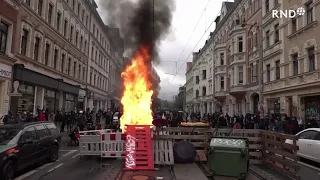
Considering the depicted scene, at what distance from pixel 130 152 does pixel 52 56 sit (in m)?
19.6

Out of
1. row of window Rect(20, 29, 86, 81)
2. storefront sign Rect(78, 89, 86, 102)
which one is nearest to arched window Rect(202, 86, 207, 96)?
storefront sign Rect(78, 89, 86, 102)

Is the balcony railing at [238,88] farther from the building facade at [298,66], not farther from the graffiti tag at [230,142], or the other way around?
the graffiti tag at [230,142]

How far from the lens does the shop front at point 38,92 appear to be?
2030 cm

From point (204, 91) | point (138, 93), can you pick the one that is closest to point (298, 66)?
point (138, 93)

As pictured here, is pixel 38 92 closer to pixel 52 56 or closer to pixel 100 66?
pixel 52 56

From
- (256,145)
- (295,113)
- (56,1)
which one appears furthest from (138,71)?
(56,1)

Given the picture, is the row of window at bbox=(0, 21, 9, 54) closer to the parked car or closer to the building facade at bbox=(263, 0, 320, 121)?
the parked car

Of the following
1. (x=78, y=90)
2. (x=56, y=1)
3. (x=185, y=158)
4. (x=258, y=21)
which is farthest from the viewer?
(x=78, y=90)

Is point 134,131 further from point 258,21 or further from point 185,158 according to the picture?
point 258,21

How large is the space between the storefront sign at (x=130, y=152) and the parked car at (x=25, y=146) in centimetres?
290


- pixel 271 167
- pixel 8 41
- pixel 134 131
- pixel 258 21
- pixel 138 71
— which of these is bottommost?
pixel 271 167

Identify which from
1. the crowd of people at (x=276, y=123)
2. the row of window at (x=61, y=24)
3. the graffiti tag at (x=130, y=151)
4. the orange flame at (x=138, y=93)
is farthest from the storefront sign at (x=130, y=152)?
the row of window at (x=61, y=24)

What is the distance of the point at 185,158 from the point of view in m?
10.6

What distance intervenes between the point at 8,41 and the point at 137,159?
539 inches
